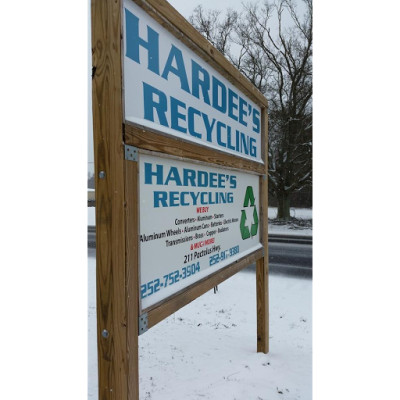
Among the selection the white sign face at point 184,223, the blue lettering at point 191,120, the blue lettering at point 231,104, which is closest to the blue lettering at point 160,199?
the white sign face at point 184,223

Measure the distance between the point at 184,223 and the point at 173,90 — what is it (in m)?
0.84

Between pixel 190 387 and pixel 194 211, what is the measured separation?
1.71 m

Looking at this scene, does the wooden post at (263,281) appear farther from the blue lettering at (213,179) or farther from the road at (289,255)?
the road at (289,255)

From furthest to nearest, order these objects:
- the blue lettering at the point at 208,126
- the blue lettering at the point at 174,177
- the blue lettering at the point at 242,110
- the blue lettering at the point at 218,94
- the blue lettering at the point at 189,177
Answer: the blue lettering at the point at 242,110 < the blue lettering at the point at 218,94 < the blue lettering at the point at 208,126 < the blue lettering at the point at 189,177 < the blue lettering at the point at 174,177

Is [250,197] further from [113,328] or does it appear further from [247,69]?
[247,69]

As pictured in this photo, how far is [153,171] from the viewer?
185 centimetres

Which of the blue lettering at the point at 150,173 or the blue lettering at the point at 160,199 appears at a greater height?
the blue lettering at the point at 150,173

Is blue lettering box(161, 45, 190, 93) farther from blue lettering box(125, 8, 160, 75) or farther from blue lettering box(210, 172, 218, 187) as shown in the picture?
blue lettering box(210, 172, 218, 187)

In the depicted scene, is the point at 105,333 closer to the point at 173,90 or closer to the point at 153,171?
the point at 153,171

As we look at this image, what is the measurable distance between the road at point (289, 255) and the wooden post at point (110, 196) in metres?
6.64

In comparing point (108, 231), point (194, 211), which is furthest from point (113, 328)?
point (194, 211)

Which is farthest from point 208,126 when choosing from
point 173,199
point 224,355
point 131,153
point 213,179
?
point 224,355

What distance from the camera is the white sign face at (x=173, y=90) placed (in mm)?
1696

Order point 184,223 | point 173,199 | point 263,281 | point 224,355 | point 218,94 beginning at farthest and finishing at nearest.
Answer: point 263,281 < point 224,355 < point 218,94 < point 184,223 < point 173,199
